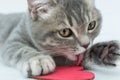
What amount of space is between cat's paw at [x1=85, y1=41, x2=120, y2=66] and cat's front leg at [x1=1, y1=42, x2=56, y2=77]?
0.66 feet

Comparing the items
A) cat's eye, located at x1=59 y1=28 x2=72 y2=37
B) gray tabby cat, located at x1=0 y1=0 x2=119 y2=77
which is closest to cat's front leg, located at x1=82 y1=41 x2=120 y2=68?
gray tabby cat, located at x1=0 y1=0 x2=119 y2=77

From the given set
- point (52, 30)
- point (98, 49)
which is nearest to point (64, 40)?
point (52, 30)

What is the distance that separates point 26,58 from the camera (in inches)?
54.0

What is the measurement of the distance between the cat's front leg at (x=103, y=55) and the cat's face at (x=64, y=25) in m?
0.06

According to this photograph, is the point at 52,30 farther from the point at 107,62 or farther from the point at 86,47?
the point at 107,62

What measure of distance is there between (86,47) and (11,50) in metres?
0.32

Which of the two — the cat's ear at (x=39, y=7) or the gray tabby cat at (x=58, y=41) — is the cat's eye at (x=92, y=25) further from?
the cat's ear at (x=39, y=7)

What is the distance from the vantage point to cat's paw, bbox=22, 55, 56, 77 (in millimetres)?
1314

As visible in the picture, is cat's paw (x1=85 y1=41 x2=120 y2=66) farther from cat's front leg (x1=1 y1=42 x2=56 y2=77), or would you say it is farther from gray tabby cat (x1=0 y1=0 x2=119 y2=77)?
cat's front leg (x1=1 y1=42 x2=56 y2=77)

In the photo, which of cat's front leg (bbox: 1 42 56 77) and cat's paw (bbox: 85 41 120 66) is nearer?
cat's front leg (bbox: 1 42 56 77)

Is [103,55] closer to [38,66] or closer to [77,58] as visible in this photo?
[77,58]

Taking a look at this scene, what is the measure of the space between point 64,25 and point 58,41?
6cm

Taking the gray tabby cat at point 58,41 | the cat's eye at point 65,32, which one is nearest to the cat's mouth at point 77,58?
the gray tabby cat at point 58,41

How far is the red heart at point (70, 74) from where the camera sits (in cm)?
131
